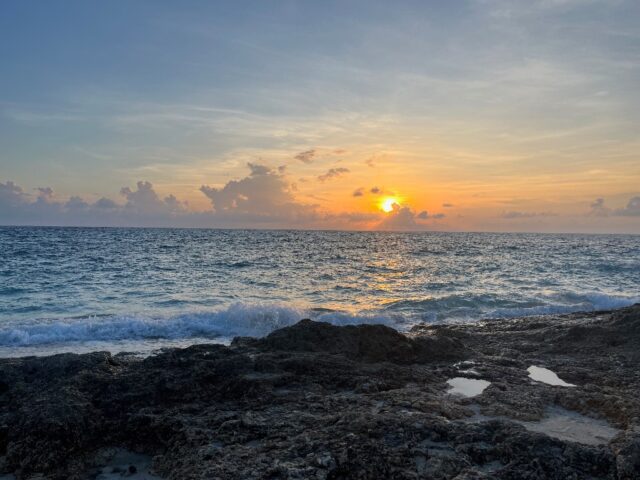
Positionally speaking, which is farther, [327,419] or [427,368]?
[427,368]

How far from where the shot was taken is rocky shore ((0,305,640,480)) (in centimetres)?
532

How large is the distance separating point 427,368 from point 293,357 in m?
2.75

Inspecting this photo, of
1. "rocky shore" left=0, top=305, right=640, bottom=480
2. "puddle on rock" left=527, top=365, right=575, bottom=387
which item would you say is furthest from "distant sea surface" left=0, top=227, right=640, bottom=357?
"puddle on rock" left=527, top=365, right=575, bottom=387

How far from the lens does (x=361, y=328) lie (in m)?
11.0

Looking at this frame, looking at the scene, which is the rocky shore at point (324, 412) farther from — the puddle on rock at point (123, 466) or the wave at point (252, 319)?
the wave at point (252, 319)

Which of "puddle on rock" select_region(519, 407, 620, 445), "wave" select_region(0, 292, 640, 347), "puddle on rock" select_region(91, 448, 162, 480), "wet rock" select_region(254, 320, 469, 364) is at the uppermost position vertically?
"wet rock" select_region(254, 320, 469, 364)

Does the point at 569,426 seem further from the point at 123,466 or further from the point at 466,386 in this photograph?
the point at 123,466

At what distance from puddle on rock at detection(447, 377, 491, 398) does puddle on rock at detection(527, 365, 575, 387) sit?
1.25 meters

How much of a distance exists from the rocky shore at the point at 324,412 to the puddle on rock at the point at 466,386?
5 cm

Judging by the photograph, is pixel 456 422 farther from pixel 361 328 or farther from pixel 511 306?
pixel 511 306

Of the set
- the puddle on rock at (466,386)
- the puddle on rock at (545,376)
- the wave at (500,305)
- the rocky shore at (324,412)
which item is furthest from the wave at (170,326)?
the puddle on rock at (466,386)

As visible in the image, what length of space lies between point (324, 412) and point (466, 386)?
122 inches

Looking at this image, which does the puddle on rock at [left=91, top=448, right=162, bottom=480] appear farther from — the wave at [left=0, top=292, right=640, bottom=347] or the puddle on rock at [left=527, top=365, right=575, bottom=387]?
the wave at [left=0, top=292, right=640, bottom=347]

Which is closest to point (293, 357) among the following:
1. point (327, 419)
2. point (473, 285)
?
point (327, 419)
